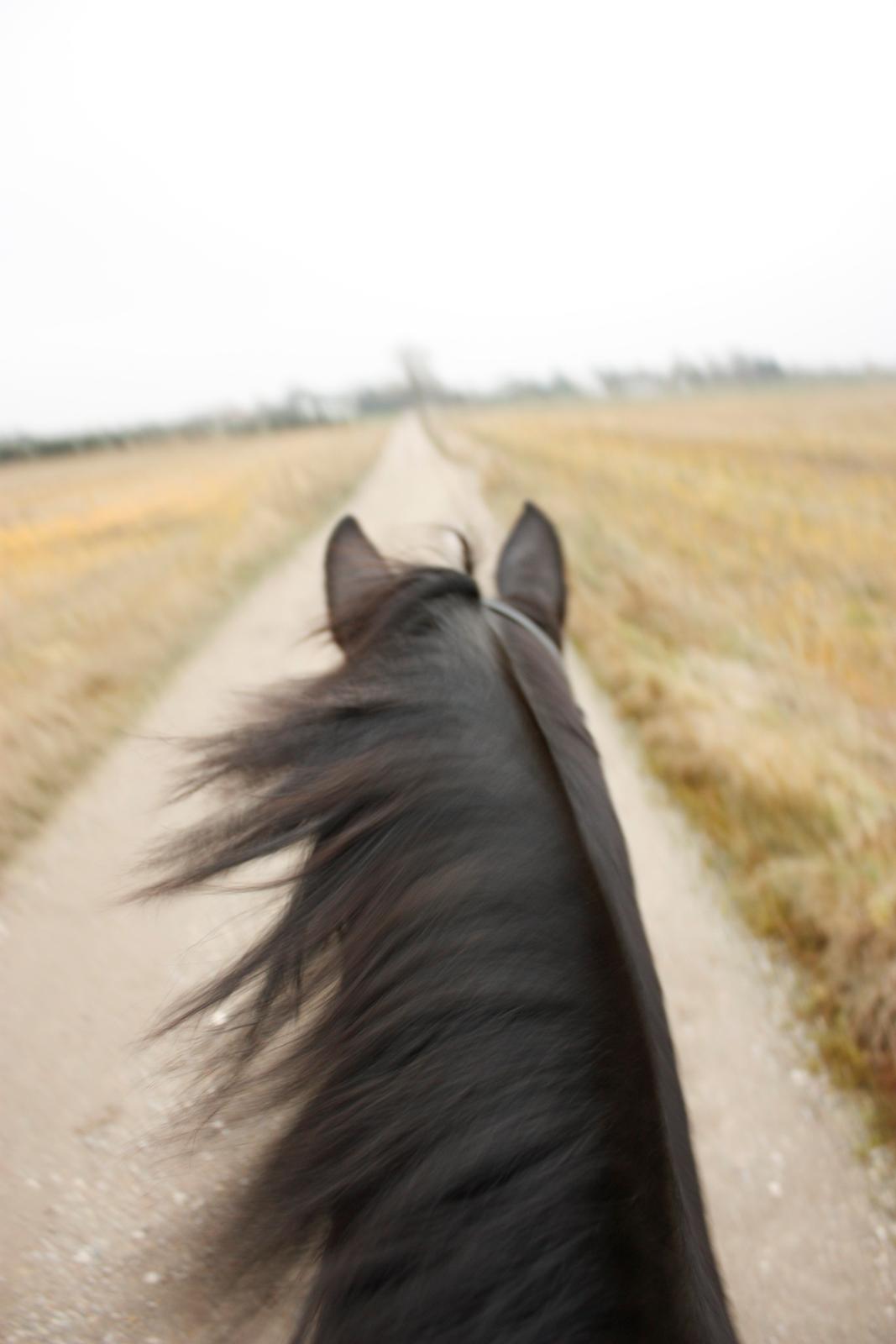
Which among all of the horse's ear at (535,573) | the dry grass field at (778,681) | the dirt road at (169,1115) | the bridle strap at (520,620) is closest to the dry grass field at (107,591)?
the dirt road at (169,1115)

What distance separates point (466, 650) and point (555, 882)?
0.41m

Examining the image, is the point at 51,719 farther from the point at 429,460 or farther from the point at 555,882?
the point at 429,460

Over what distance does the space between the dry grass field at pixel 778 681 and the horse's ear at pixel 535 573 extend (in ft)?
5.01

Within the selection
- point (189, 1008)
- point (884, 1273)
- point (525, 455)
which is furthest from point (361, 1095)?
point (525, 455)

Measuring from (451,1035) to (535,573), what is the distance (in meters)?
1.64

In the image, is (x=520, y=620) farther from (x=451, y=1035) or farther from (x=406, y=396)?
(x=406, y=396)

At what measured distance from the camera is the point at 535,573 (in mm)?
2172

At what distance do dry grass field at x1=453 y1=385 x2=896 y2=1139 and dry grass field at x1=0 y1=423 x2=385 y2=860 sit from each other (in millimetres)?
3085

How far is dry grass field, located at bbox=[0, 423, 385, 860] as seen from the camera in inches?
145

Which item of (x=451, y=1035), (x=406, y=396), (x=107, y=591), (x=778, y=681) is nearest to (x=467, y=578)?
(x=451, y=1035)

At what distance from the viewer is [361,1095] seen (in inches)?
27.4

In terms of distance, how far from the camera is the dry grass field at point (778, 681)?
2.45 metres

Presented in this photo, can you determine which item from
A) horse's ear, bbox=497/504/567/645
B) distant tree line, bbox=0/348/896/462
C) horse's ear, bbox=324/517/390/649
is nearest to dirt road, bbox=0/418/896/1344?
horse's ear, bbox=324/517/390/649

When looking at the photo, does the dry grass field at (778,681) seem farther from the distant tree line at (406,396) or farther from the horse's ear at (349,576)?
the distant tree line at (406,396)
